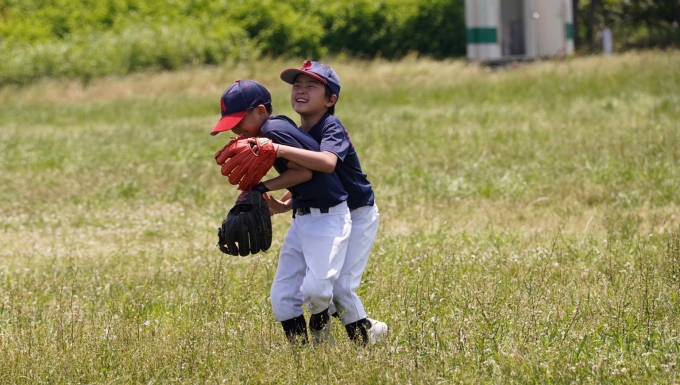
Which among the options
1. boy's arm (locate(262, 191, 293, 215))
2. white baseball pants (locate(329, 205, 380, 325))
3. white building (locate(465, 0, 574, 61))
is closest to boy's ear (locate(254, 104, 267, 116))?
boy's arm (locate(262, 191, 293, 215))

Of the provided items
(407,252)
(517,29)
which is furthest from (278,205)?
(517,29)

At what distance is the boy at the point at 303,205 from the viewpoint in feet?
16.3

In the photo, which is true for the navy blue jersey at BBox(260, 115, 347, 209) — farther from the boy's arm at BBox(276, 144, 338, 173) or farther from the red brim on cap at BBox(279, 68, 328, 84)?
the red brim on cap at BBox(279, 68, 328, 84)

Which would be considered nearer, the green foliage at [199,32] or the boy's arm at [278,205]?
the boy's arm at [278,205]

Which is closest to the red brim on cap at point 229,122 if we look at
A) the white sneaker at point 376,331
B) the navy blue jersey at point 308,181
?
the navy blue jersey at point 308,181

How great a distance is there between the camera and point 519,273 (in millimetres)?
6852

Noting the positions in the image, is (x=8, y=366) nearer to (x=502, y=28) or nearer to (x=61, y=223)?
(x=61, y=223)

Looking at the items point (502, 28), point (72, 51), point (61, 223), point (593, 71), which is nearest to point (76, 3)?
point (72, 51)

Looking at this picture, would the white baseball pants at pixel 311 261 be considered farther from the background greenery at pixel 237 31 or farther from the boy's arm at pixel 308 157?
the background greenery at pixel 237 31

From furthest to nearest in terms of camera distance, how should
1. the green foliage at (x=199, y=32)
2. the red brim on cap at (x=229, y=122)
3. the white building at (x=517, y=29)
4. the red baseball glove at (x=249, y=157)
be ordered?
the green foliage at (x=199, y=32), the white building at (x=517, y=29), the red brim on cap at (x=229, y=122), the red baseball glove at (x=249, y=157)

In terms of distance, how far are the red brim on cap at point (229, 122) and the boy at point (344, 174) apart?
0.96 ft

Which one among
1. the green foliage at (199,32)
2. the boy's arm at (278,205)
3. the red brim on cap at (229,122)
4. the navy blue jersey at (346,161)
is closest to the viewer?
the red brim on cap at (229,122)

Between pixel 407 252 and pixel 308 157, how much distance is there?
317 centimetres

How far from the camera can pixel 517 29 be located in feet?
99.5
